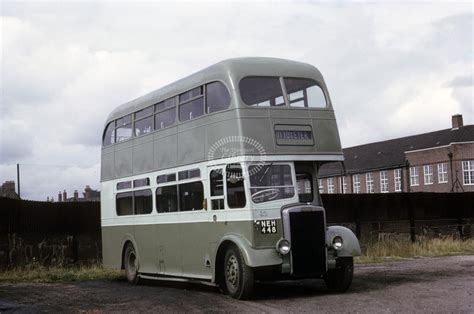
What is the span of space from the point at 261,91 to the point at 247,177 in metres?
1.74

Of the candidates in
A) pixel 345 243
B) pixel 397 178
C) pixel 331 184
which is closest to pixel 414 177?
pixel 397 178

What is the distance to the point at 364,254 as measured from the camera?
850 inches

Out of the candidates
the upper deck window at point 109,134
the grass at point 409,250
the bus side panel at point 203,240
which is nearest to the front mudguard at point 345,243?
the bus side panel at point 203,240

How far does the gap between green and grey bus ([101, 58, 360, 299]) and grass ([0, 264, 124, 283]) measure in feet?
12.3

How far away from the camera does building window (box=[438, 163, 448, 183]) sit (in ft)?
197

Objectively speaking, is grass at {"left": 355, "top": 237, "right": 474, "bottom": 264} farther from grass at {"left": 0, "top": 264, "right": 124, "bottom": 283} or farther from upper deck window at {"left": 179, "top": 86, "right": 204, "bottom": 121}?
upper deck window at {"left": 179, "top": 86, "right": 204, "bottom": 121}

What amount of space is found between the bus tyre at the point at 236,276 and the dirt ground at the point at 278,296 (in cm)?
19

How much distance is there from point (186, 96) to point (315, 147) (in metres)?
3.07

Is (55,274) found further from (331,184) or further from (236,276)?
(331,184)

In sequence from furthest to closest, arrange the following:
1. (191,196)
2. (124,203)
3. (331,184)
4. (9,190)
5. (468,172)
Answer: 1. (331,184)
2. (468,172)
3. (9,190)
4. (124,203)
5. (191,196)

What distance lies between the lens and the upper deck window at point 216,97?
39.5 feet

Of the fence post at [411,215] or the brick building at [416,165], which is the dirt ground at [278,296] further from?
the brick building at [416,165]

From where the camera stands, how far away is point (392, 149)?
70750 millimetres

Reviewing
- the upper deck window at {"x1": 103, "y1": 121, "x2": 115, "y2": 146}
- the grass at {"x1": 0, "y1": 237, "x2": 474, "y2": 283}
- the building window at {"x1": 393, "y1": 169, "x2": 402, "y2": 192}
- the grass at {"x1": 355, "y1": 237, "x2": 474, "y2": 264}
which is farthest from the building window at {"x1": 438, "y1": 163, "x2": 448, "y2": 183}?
the upper deck window at {"x1": 103, "y1": 121, "x2": 115, "y2": 146}
